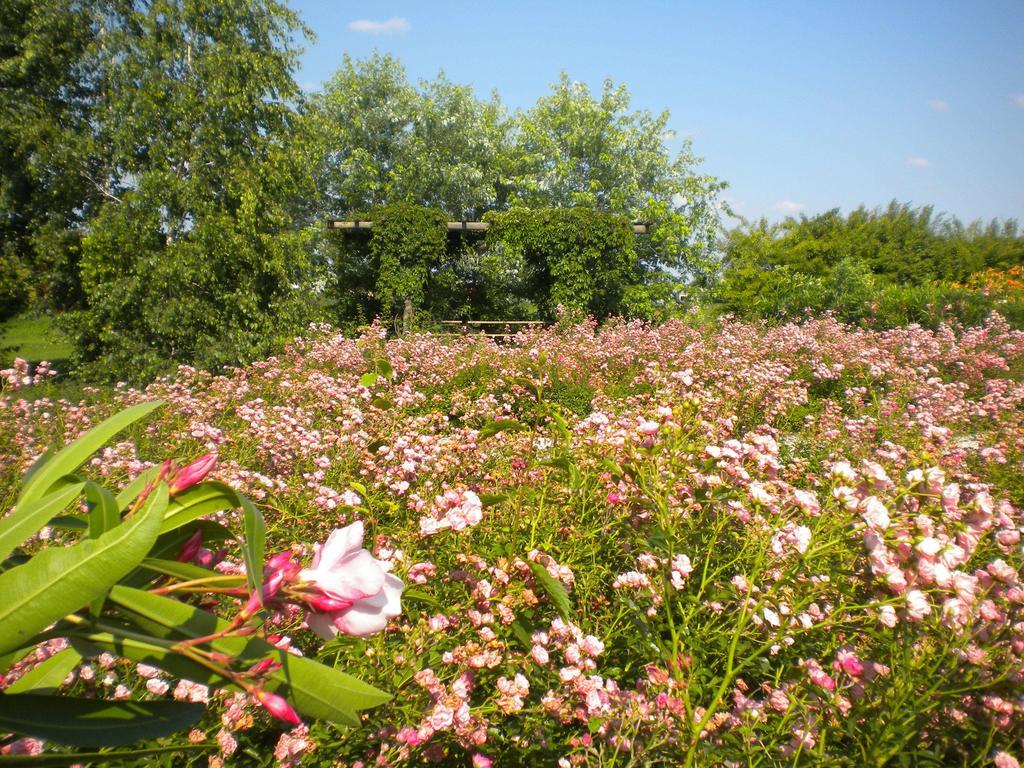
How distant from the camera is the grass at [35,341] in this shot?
8648 mm

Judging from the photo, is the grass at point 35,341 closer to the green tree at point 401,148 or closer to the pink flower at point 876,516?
the green tree at point 401,148

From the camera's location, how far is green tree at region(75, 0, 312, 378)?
751 centimetres

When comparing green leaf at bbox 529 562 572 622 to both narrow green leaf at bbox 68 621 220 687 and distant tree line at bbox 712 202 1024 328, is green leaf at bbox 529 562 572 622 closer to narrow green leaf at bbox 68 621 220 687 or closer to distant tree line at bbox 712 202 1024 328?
narrow green leaf at bbox 68 621 220 687

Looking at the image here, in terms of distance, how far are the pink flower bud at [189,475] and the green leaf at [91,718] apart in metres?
0.21

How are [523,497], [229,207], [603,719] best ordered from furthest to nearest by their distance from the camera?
[229,207]
[523,497]
[603,719]

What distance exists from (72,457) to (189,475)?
0.20m

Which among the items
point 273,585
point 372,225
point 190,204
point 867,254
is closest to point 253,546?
point 273,585

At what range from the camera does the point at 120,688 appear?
127 centimetres

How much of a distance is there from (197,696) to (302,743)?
29 centimetres

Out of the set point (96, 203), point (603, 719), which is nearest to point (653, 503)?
point (603, 719)

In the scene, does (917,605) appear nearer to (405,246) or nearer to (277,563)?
(277,563)

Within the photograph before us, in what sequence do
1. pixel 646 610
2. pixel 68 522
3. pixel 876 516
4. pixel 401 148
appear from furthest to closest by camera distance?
pixel 401 148 < pixel 646 610 < pixel 876 516 < pixel 68 522

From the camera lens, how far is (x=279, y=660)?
1.87 ft

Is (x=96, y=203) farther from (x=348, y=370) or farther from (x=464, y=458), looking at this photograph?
(x=464, y=458)
